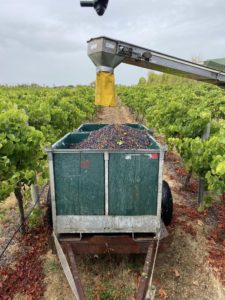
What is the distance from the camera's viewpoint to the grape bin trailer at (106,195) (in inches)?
149

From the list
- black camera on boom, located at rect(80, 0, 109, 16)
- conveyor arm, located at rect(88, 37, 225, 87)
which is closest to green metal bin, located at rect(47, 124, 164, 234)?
conveyor arm, located at rect(88, 37, 225, 87)

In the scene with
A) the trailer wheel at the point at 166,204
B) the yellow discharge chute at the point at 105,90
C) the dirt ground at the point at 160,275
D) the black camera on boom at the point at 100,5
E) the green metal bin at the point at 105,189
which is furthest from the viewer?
the trailer wheel at the point at 166,204

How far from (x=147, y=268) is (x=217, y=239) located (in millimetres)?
2373

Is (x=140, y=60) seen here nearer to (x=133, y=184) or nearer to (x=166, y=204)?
(x=133, y=184)

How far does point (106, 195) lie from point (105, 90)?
1.31 m

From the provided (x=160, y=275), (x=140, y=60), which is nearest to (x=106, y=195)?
(x=160, y=275)

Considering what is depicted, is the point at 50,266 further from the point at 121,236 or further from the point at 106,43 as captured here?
the point at 106,43

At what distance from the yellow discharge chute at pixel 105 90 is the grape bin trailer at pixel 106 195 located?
129 millimetres

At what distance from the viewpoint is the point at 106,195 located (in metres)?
3.90

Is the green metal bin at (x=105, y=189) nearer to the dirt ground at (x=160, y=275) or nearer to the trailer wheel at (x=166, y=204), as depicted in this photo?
the dirt ground at (x=160, y=275)

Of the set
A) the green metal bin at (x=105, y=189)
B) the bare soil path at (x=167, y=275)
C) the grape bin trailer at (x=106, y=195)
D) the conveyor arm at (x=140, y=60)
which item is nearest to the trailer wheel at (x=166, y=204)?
the bare soil path at (x=167, y=275)

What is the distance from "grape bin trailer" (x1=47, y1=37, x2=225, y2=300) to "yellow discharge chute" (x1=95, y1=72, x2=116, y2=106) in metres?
0.13

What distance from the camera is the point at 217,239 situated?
519 cm

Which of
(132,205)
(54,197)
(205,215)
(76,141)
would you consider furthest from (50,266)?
(205,215)
